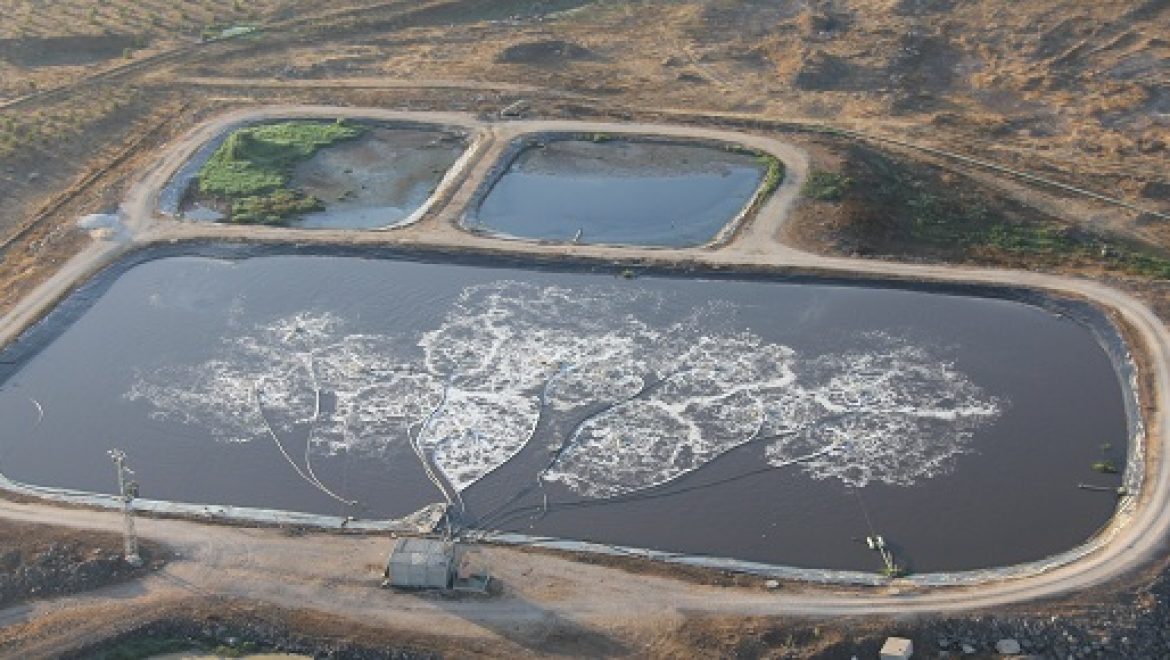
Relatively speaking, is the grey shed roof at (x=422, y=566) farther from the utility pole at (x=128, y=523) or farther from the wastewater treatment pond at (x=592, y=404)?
the utility pole at (x=128, y=523)

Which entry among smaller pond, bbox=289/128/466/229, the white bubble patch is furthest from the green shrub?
smaller pond, bbox=289/128/466/229

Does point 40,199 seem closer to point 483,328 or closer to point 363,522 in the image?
point 483,328

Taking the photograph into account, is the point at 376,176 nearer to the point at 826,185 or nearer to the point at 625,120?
the point at 625,120

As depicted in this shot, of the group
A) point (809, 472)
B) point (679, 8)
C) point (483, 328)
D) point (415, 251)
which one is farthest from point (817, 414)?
point (679, 8)

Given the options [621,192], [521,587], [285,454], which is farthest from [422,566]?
[621,192]

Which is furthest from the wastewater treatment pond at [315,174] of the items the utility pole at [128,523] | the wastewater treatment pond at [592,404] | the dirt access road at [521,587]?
the dirt access road at [521,587]

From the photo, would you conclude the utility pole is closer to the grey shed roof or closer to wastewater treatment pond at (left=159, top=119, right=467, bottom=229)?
the grey shed roof
